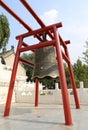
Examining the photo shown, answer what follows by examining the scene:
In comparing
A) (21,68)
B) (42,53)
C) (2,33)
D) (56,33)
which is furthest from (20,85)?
(21,68)

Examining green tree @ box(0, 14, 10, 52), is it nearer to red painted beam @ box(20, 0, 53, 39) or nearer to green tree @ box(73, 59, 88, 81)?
green tree @ box(73, 59, 88, 81)

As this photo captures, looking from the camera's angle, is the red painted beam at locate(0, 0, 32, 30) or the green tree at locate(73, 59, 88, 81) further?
the green tree at locate(73, 59, 88, 81)

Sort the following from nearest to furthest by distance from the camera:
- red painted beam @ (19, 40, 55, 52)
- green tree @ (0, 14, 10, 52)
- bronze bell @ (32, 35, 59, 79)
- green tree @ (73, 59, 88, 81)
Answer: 1. red painted beam @ (19, 40, 55, 52)
2. bronze bell @ (32, 35, 59, 79)
3. green tree @ (0, 14, 10, 52)
4. green tree @ (73, 59, 88, 81)

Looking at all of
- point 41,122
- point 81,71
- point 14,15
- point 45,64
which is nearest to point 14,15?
point 14,15

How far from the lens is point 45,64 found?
8336 millimetres

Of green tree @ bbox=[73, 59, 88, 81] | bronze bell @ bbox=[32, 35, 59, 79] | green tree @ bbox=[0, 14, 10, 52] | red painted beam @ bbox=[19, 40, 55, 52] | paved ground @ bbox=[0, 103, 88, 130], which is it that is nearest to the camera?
paved ground @ bbox=[0, 103, 88, 130]

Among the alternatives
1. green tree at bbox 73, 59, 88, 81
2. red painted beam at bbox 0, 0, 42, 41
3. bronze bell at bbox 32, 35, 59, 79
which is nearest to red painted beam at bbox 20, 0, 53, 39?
red painted beam at bbox 0, 0, 42, 41

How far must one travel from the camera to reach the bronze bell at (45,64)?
7.91 metres

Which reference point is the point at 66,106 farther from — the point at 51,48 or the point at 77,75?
the point at 77,75

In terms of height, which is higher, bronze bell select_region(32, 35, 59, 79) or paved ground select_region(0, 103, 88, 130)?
bronze bell select_region(32, 35, 59, 79)

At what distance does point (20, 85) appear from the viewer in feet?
52.2

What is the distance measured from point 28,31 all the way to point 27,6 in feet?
4.24

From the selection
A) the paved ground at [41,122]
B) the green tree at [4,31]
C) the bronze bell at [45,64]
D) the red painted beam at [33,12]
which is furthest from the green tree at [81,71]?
the paved ground at [41,122]

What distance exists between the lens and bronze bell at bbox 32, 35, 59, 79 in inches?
311
